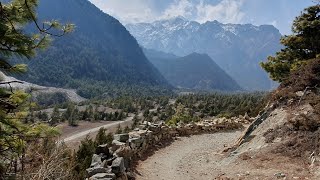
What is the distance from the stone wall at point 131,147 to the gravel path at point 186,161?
1.48 feet

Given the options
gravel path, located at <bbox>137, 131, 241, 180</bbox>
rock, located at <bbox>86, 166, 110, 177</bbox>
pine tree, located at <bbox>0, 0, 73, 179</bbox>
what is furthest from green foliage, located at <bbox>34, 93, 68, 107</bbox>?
pine tree, located at <bbox>0, 0, 73, 179</bbox>

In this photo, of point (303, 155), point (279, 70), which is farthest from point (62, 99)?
point (303, 155)

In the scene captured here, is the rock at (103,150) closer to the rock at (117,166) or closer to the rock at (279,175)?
the rock at (117,166)

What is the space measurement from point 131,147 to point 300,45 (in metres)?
13.8

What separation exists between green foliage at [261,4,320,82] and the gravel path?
247 inches

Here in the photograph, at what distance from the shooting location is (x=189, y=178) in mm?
12734

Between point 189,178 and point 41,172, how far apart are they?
657 centimetres

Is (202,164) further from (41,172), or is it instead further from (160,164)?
(41,172)

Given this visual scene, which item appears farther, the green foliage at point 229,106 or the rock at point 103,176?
the green foliage at point 229,106

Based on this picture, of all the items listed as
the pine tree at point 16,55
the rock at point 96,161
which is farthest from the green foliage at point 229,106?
the pine tree at point 16,55

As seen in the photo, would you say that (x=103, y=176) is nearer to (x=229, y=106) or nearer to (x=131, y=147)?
(x=131, y=147)

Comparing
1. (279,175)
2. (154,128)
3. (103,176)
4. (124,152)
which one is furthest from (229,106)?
(103,176)

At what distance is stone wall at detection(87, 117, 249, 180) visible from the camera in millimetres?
10867

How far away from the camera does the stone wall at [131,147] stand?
Answer: 10.9m
